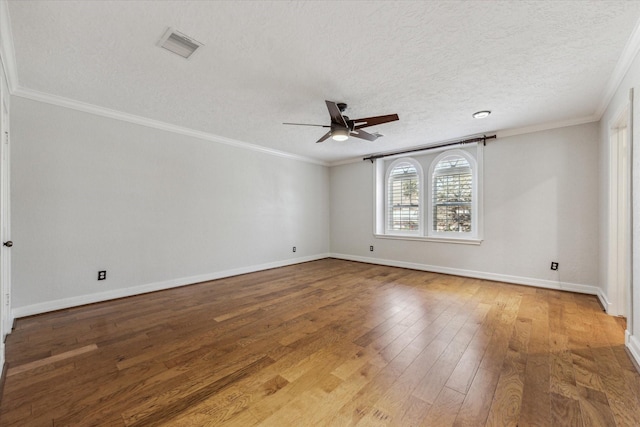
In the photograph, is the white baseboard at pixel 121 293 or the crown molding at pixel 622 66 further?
the white baseboard at pixel 121 293

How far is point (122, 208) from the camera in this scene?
3549 mm

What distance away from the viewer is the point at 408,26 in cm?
189

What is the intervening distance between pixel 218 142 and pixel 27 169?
2364 mm

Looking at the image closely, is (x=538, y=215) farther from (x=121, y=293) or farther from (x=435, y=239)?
(x=121, y=293)

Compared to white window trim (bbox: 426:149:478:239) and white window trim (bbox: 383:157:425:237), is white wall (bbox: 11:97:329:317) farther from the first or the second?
white window trim (bbox: 426:149:478:239)

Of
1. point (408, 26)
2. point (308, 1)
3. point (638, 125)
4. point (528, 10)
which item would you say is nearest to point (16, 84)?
point (308, 1)

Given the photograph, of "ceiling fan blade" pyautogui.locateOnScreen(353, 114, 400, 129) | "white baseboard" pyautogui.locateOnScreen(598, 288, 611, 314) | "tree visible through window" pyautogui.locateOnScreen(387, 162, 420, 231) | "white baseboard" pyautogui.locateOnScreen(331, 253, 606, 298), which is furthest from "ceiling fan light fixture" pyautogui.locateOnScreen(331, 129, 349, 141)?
"white baseboard" pyautogui.locateOnScreen(598, 288, 611, 314)

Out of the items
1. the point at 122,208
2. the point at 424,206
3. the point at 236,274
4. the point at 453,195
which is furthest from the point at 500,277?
the point at 122,208

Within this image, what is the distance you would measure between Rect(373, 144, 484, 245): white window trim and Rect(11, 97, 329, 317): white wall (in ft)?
7.78

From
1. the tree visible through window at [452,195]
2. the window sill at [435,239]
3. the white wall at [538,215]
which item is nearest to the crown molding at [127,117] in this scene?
the window sill at [435,239]

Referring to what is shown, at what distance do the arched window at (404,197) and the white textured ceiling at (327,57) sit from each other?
6.40 ft

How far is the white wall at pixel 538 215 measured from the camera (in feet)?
12.0

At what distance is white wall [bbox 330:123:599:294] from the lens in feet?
12.0

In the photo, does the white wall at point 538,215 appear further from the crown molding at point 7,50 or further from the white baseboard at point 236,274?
the crown molding at point 7,50
